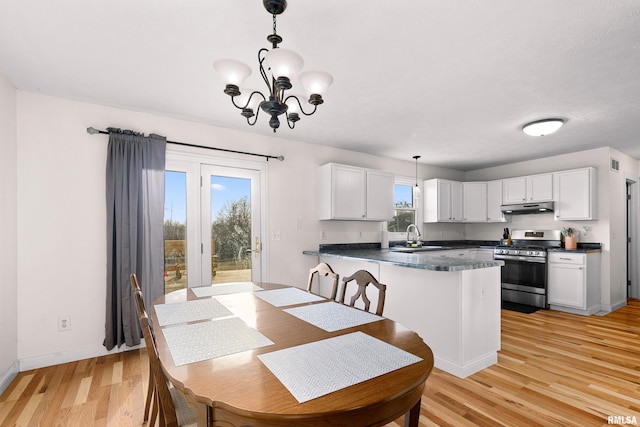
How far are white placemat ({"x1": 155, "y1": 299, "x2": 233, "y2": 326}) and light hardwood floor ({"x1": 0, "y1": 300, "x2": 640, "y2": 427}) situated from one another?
814mm

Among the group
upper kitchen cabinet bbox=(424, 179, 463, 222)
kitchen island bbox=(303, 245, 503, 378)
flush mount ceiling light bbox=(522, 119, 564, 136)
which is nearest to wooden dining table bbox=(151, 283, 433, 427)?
kitchen island bbox=(303, 245, 503, 378)

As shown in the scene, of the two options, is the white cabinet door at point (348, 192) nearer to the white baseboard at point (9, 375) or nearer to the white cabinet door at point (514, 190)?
the white cabinet door at point (514, 190)

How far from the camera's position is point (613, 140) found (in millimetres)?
4180

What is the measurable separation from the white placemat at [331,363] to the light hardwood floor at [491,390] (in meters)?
1.09

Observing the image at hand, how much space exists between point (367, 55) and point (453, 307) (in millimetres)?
2055

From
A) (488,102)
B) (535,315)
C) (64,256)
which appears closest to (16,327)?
(64,256)

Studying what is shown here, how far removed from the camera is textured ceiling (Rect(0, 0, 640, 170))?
171cm

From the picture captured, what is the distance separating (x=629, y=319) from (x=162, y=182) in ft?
19.6

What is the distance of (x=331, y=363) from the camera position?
1108mm

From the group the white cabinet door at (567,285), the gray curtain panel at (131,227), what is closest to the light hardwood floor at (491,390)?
the gray curtain panel at (131,227)

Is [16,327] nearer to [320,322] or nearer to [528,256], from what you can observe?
[320,322]

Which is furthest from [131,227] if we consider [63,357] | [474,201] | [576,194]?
[576,194]

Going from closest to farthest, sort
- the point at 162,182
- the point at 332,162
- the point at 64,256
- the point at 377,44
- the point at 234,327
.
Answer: the point at 234,327 → the point at 377,44 → the point at 64,256 → the point at 162,182 → the point at 332,162

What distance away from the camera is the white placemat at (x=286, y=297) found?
78.5 inches
